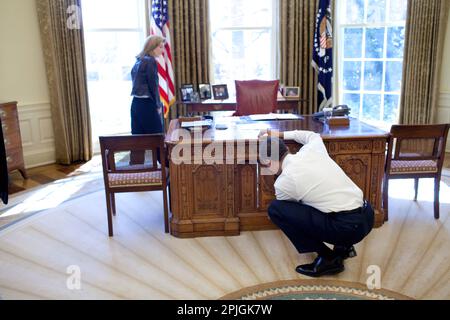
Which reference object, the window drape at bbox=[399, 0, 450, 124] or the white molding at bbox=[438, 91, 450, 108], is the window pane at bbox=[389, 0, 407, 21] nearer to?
the window drape at bbox=[399, 0, 450, 124]

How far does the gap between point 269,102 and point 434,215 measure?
214 cm

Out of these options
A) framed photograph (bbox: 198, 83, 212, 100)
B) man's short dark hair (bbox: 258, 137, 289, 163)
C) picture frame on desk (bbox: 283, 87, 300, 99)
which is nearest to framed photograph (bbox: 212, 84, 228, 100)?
framed photograph (bbox: 198, 83, 212, 100)

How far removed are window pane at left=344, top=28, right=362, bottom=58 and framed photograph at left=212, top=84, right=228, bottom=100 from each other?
1915mm

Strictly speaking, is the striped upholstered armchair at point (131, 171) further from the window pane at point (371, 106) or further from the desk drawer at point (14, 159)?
the window pane at point (371, 106)

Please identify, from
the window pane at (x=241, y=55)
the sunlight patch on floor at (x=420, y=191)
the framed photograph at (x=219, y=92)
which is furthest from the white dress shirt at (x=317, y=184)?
the window pane at (x=241, y=55)

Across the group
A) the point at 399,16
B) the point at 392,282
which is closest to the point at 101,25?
the point at 399,16

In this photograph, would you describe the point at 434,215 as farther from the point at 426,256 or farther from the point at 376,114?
the point at 376,114

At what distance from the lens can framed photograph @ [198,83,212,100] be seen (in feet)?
19.7

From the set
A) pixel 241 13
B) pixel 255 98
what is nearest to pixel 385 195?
pixel 255 98

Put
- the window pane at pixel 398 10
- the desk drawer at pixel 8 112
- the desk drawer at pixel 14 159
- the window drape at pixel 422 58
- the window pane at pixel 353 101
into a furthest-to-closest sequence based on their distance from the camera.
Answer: the window pane at pixel 353 101 → the window pane at pixel 398 10 → the window drape at pixel 422 58 → the desk drawer at pixel 14 159 → the desk drawer at pixel 8 112

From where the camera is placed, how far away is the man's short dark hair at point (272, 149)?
2941mm

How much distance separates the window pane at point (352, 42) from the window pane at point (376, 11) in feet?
0.73

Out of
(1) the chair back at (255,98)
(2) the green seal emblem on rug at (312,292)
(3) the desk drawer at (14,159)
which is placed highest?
A: (1) the chair back at (255,98)

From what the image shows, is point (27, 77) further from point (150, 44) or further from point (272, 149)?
point (272, 149)
